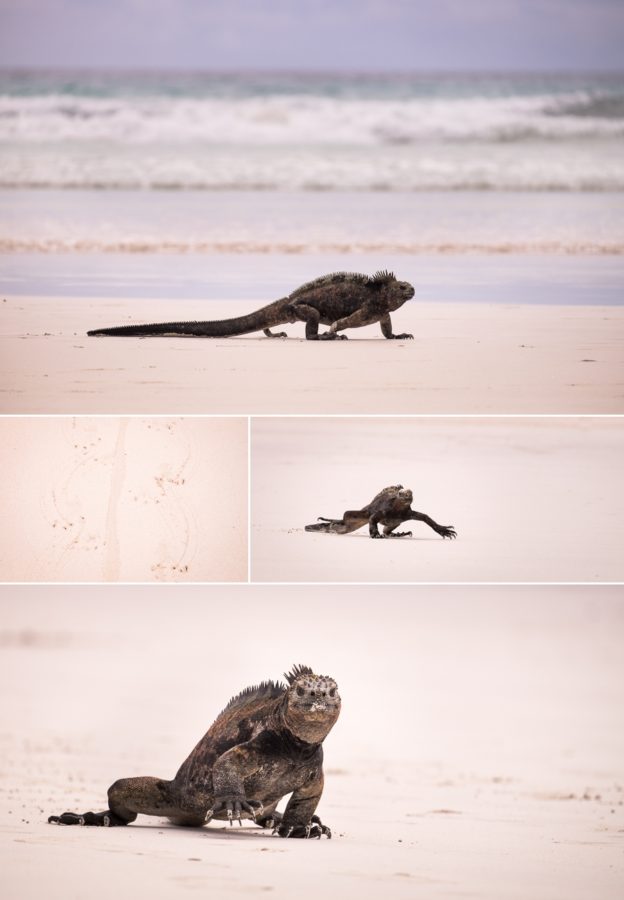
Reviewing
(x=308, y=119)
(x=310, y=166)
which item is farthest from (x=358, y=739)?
(x=308, y=119)

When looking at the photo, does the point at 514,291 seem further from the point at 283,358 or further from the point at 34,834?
the point at 34,834

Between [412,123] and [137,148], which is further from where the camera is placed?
[412,123]

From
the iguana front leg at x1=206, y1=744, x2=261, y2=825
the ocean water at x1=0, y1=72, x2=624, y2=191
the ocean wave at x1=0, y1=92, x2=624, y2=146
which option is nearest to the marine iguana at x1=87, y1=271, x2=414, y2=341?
the iguana front leg at x1=206, y1=744, x2=261, y2=825

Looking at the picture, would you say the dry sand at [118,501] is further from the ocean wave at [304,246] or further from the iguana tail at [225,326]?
the ocean wave at [304,246]

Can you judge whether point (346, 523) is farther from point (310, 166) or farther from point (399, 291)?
point (310, 166)

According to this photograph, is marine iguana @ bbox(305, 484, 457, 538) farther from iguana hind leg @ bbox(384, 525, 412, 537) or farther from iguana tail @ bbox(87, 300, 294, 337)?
iguana tail @ bbox(87, 300, 294, 337)

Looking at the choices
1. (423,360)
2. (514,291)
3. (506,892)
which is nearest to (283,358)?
(423,360)
